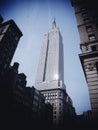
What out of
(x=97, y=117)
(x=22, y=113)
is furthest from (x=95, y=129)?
(x=22, y=113)

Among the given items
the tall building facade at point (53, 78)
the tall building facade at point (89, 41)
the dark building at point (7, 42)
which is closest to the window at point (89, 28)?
the tall building facade at point (89, 41)

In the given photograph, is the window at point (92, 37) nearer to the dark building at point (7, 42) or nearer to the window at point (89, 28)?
the window at point (89, 28)

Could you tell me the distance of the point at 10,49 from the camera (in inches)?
1919

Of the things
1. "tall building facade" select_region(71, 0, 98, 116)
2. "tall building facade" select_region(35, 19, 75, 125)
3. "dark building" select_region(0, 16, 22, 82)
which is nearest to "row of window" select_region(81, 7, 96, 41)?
"tall building facade" select_region(71, 0, 98, 116)

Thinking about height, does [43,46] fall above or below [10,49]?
above

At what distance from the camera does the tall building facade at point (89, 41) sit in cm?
1569

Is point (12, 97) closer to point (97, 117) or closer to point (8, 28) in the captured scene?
point (8, 28)

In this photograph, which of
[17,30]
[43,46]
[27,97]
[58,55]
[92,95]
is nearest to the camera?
[92,95]

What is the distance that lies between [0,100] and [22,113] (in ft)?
44.2

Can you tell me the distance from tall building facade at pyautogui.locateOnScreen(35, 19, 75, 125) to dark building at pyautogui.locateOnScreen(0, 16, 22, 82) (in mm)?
67451

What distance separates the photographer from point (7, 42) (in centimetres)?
4803

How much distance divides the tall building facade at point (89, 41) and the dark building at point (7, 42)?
95.1 ft

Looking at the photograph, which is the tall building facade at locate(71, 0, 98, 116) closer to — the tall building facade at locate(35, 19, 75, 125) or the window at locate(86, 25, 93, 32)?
the window at locate(86, 25, 93, 32)

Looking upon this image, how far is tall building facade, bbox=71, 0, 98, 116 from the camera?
618 inches
